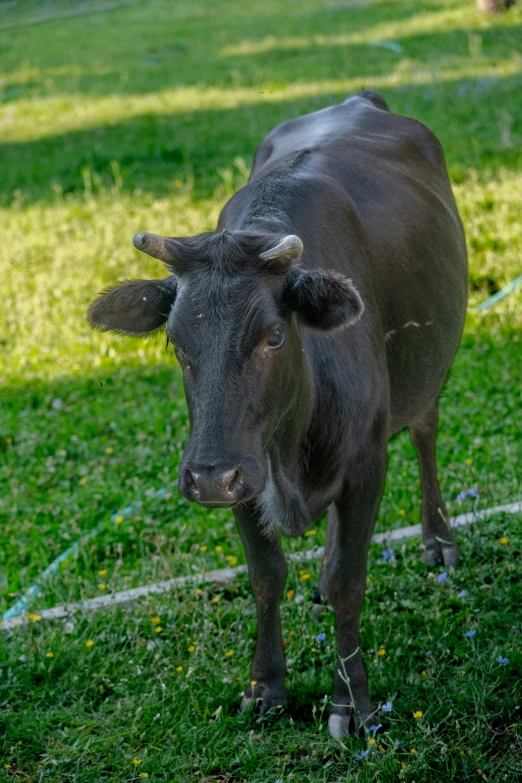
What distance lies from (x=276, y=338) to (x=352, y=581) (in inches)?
44.8

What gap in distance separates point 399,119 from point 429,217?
819 millimetres

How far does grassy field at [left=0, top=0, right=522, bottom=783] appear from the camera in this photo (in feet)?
12.4

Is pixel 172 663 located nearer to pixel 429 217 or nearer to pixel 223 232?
pixel 223 232

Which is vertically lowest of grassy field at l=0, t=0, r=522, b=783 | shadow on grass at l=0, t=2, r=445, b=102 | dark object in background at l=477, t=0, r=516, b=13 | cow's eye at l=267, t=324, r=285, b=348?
shadow on grass at l=0, t=2, r=445, b=102

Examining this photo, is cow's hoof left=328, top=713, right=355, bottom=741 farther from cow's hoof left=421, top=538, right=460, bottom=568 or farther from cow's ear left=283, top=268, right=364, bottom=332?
cow's ear left=283, top=268, right=364, bottom=332

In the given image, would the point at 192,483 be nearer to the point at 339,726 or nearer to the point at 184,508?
the point at 339,726

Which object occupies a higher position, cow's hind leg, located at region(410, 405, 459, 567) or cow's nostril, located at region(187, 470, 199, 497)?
cow's nostril, located at region(187, 470, 199, 497)

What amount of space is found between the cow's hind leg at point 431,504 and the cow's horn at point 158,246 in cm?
206

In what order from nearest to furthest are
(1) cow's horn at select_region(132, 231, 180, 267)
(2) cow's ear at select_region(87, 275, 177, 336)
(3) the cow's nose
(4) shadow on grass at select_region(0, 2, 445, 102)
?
1. (3) the cow's nose
2. (1) cow's horn at select_region(132, 231, 180, 267)
3. (2) cow's ear at select_region(87, 275, 177, 336)
4. (4) shadow on grass at select_region(0, 2, 445, 102)

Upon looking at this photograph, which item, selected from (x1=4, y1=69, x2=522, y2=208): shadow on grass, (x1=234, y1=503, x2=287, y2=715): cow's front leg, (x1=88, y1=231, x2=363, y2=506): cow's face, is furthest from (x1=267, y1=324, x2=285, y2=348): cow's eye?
(x1=4, y1=69, x2=522, y2=208): shadow on grass

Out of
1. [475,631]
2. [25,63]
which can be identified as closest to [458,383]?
[475,631]

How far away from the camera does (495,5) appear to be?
16734mm

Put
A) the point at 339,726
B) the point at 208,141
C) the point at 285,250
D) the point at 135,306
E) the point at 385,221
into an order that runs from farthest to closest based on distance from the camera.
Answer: the point at 208,141, the point at 385,221, the point at 339,726, the point at 135,306, the point at 285,250

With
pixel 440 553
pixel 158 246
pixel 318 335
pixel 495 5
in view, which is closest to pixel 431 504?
pixel 440 553
